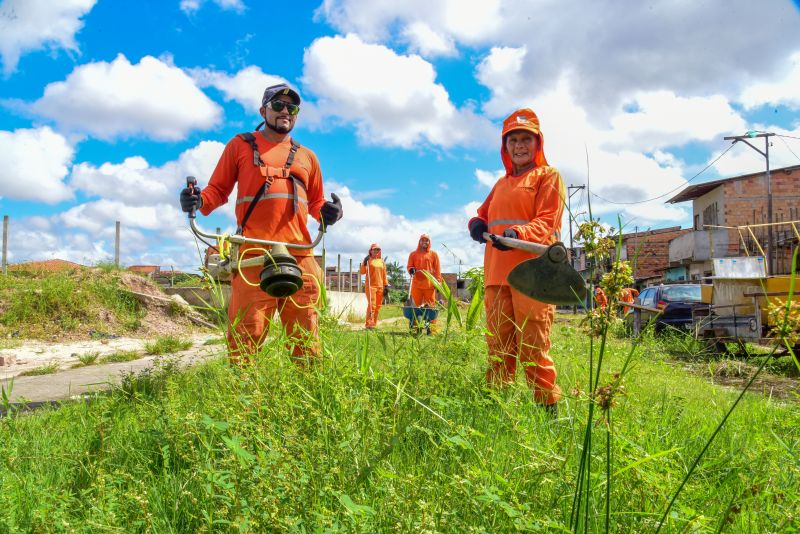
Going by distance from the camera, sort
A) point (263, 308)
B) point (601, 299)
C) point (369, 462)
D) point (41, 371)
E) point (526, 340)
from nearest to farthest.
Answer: point (601, 299), point (369, 462), point (526, 340), point (263, 308), point (41, 371)

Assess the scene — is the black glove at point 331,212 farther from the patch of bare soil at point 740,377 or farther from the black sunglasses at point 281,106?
the patch of bare soil at point 740,377

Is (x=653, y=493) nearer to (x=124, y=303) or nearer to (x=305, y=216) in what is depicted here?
(x=305, y=216)

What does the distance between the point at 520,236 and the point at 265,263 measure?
1453 millimetres

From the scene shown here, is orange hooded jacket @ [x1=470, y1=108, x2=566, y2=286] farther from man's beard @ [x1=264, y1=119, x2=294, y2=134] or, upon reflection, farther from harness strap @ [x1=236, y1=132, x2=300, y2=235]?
man's beard @ [x1=264, y1=119, x2=294, y2=134]

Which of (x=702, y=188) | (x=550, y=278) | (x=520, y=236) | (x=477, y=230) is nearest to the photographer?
(x=550, y=278)

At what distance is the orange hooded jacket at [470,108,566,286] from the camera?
3.41 m

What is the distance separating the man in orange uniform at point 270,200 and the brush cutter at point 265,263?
12 cm

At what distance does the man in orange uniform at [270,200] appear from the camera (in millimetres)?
3454

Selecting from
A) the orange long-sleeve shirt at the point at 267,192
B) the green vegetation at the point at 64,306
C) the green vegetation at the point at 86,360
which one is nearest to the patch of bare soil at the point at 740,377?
the orange long-sleeve shirt at the point at 267,192

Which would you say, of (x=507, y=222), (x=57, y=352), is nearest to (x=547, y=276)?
(x=507, y=222)

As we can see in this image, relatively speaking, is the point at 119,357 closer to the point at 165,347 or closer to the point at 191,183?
the point at 165,347

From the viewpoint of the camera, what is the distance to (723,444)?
259cm

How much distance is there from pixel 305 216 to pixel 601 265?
2923mm

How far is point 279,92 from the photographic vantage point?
3826mm
